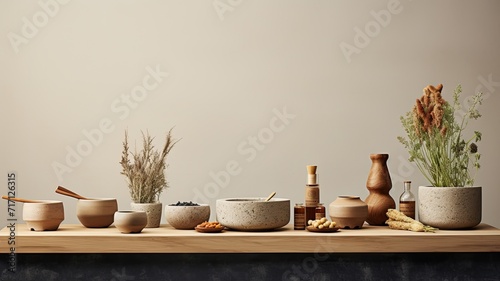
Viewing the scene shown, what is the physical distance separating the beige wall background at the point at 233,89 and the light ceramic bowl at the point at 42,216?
957mm

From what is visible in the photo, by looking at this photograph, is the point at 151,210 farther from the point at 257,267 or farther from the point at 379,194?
the point at 379,194

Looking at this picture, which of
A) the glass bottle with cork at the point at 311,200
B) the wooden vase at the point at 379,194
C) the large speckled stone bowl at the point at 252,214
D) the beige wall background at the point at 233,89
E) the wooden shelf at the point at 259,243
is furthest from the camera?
the beige wall background at the point at 233,89

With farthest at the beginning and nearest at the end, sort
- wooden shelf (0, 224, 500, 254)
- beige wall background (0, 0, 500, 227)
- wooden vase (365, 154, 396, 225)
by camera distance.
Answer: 1. beige wall background (0, 0, 500, 227)
2. wooden vase (365, 154, 396, 225)
3. wooden shelf (0, 224, 500, 254)

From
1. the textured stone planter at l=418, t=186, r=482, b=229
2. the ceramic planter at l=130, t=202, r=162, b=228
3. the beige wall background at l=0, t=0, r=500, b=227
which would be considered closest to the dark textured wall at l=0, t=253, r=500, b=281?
the textured stone planter at l=418, t=186, r=482, b=229

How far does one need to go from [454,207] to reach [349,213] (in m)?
0.41

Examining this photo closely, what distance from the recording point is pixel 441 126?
7.78ft

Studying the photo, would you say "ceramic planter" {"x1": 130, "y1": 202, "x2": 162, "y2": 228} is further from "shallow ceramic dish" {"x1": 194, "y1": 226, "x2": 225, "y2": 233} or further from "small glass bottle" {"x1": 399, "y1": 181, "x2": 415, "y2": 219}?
"small glass bottle" {"x1": 399, "y1": 181, "x2": 415, "y2": 219}

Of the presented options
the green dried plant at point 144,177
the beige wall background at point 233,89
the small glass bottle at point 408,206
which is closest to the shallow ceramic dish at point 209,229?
the green dried plant at point 144,177

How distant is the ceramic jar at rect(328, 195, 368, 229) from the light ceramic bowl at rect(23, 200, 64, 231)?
3.59 feet

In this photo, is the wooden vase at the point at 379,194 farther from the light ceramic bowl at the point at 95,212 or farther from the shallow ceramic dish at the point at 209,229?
the light ceramic bowl at the point at 95,212

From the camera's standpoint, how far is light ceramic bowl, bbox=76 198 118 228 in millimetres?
2441

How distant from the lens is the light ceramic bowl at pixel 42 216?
2328mm

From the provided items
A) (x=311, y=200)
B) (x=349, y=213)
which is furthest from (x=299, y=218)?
(x=349, y=213)

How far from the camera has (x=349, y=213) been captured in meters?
2.36
